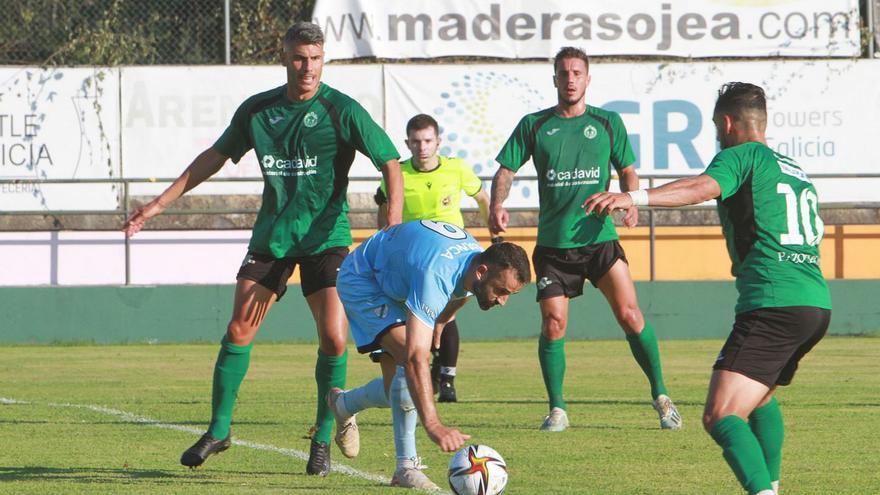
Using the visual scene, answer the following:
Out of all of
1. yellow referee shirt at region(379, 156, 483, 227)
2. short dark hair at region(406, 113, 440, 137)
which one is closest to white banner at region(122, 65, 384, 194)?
yellow referee shirt at region(379, 156, 483, 227)

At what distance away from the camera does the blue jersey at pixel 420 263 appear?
260 inches

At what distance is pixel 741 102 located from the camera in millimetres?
6496

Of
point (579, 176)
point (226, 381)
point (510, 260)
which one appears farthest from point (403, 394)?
point (579, 176)

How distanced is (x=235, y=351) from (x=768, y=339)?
302cm

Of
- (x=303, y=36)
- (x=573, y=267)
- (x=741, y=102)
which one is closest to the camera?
(x=741, y=102)

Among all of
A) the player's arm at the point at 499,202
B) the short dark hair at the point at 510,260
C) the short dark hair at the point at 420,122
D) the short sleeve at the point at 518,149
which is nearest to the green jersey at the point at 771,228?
the short dark hair at the point at 510,260

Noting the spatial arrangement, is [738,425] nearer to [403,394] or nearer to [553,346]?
[403,394]

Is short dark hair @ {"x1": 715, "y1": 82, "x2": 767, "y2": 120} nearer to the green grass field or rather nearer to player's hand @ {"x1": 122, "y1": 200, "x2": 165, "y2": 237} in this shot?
the green grass field

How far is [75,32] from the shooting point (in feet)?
71.5

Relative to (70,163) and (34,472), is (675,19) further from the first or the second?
(34,472)

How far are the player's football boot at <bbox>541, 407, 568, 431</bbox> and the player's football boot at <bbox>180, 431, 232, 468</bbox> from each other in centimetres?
255

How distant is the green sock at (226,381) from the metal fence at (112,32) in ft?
45.1

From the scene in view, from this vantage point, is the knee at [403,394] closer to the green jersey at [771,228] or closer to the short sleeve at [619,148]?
the green jersey at [771,228]

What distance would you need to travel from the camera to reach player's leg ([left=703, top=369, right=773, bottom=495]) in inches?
239
